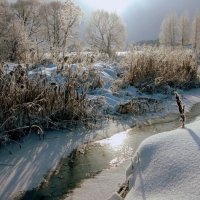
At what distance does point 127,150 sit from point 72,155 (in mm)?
588

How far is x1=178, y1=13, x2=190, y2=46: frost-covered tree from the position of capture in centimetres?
3797

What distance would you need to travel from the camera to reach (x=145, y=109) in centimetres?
641

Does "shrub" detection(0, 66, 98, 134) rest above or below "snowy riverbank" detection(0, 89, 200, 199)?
above

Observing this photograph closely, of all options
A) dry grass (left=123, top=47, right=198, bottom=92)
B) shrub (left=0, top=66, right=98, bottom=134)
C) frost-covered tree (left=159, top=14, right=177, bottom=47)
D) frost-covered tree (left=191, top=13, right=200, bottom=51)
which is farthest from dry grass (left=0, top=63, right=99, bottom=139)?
frost-covered tree (left=159, top=14, right=177, bottom=47)

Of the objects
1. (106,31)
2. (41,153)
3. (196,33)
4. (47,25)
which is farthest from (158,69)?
(196,33)

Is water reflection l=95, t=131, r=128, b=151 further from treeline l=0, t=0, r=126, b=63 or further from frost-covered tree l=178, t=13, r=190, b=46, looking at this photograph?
frost-covered tree l=178, t=13, r=190, b=46

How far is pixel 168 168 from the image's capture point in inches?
89.7

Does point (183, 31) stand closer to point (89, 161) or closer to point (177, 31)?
point (177, 31)

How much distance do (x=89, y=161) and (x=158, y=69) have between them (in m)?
4.85

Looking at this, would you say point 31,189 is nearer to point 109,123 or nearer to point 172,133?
point 172,133

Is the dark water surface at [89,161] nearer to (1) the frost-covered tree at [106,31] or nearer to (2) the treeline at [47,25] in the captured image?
(2) the treeline at [47,25]

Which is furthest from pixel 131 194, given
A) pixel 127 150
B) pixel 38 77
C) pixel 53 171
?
pixel 38 77

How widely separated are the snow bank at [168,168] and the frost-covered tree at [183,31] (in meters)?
36.2

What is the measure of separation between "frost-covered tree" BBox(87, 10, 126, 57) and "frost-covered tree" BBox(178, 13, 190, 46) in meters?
8.49
